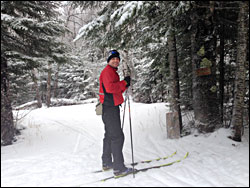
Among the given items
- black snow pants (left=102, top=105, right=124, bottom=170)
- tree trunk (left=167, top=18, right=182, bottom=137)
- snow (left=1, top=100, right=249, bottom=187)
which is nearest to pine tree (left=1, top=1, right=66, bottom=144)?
snow (left=1, top=100, right=249, bottom=187)

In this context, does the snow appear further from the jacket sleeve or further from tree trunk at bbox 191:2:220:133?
the jacket sleeve

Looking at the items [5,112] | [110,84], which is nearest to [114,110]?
[110,84]

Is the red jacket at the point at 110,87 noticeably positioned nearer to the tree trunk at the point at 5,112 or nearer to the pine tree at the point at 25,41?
the pine tree at the point at 25,41

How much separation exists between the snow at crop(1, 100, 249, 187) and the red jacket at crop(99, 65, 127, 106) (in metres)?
1.48

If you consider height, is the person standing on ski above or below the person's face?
below

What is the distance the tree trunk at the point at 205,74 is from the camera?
529 cm

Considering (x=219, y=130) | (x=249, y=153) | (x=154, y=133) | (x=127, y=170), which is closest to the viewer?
(x=127, y=170)

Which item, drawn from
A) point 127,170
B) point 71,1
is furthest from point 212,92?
point 71,1

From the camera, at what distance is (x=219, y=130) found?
208 inches

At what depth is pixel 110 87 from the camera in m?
3.45

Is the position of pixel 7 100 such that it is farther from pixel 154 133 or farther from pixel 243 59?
pixel 243 59

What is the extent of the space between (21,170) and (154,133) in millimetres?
4193

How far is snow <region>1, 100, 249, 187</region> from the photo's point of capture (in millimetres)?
3297

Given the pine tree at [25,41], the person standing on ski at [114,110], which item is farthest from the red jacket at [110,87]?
the pine tree at [25,41]
